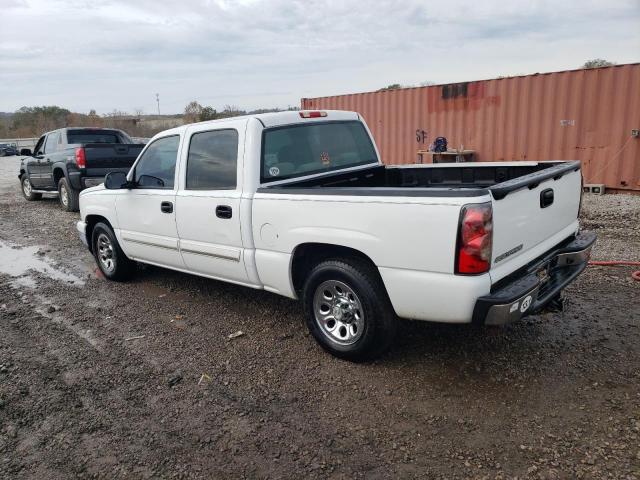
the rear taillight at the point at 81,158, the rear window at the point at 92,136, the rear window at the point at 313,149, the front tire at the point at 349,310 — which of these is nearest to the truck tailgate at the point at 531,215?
the front tire at the point at 349,310

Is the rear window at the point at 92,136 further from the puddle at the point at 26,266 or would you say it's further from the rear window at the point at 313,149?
the rear window at the point at 313,149

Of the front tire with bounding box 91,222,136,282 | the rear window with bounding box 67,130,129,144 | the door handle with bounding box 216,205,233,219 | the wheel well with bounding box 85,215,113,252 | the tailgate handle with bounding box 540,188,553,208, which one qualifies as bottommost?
the front tire with bounding box 91,222,136,282

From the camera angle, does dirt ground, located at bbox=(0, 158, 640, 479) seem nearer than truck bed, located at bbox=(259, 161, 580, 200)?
Yes

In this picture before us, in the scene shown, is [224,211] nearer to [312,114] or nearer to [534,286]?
[312,114]

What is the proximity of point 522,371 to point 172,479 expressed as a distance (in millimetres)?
2370

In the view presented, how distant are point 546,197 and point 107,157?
9838 millimetres

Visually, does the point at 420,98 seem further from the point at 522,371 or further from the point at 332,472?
the point at 332,472

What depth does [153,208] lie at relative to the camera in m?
4.98

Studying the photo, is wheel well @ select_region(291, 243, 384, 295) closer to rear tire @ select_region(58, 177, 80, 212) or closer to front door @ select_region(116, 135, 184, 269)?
front door @ select_region(116, 135, 184, 269)

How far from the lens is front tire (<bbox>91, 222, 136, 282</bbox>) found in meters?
5.83

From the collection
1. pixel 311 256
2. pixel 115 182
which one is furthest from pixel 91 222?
pixel 311 256

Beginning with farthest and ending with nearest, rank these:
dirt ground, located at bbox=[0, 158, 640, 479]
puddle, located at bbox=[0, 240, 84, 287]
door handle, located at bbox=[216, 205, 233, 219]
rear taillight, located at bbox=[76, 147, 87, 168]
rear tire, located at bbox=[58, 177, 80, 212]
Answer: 1. rear tire, located at bbox=[58, 177, 80, 212]
2. rear taillight, located at bbox=[76, 147, 87, 168]
3. puddle, located at bbox=[0, 240, 84, 287]
4. door handle, located at bbox=[216, 205, 233, 219]
5. dirt ground, located at bbox=[0, 158, 640, 479]

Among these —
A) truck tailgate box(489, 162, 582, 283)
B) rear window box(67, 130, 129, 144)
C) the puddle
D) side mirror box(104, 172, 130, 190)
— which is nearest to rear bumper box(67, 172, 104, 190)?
rear window box(67, 130, 129, 144)

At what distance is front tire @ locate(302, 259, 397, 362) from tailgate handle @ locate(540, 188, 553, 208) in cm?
120
